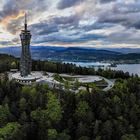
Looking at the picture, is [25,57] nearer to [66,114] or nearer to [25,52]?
[25,52]

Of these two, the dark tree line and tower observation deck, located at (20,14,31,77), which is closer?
the dark tree line

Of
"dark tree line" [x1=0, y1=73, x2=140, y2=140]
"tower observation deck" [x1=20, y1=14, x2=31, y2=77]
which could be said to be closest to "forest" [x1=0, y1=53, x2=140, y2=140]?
"dark tree line" [x1=0, y1=73, x2=140, y2=140]

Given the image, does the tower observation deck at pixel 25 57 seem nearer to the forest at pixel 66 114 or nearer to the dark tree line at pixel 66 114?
the forest at pixel 66 114

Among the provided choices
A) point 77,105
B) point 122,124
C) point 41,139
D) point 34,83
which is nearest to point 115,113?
point 122,124

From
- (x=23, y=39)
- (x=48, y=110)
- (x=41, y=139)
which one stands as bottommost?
(x=41, y=139)

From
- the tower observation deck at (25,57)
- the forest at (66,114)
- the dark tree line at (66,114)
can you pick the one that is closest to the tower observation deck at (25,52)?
the tower observation deck at (25,57)

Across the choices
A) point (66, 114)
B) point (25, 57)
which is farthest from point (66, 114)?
point (25, 57)

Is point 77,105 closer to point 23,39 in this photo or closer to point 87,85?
point 87,85

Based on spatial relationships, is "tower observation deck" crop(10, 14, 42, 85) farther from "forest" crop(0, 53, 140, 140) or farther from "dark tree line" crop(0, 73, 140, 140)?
"dark tree line" crop(0, 73, 140, 140)
